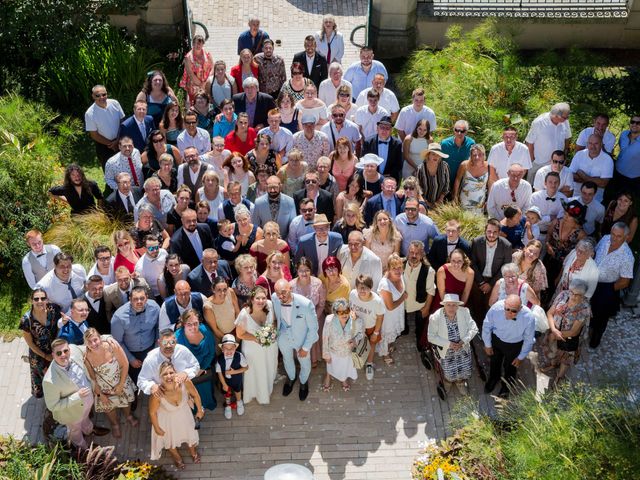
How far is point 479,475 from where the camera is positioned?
31.7ft

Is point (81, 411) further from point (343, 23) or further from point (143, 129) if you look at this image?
point (343, 23)

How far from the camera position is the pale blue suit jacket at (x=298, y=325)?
10383mm

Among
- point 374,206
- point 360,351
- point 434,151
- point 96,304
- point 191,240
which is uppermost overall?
point 434,151

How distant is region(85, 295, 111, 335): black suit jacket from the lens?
34.2 ft

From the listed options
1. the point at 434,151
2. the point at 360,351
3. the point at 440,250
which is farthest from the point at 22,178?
the point at 440,250

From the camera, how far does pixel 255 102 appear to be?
44.6 ft

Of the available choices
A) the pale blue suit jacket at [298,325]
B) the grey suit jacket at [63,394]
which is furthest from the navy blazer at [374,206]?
the grey suit jacket at [63,394]

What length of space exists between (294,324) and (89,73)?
826cm

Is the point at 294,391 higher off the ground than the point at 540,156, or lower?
lower

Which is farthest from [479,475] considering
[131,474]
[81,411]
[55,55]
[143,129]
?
[55,55]

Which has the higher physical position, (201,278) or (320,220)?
(320,220)

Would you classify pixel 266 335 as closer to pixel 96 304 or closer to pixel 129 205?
pixel 96 304

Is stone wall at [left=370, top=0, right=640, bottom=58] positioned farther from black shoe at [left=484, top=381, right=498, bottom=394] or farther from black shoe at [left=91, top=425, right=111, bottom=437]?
black shoe at [left=91, top=425, right=111, bottom=437]

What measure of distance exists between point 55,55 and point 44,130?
174 cm
